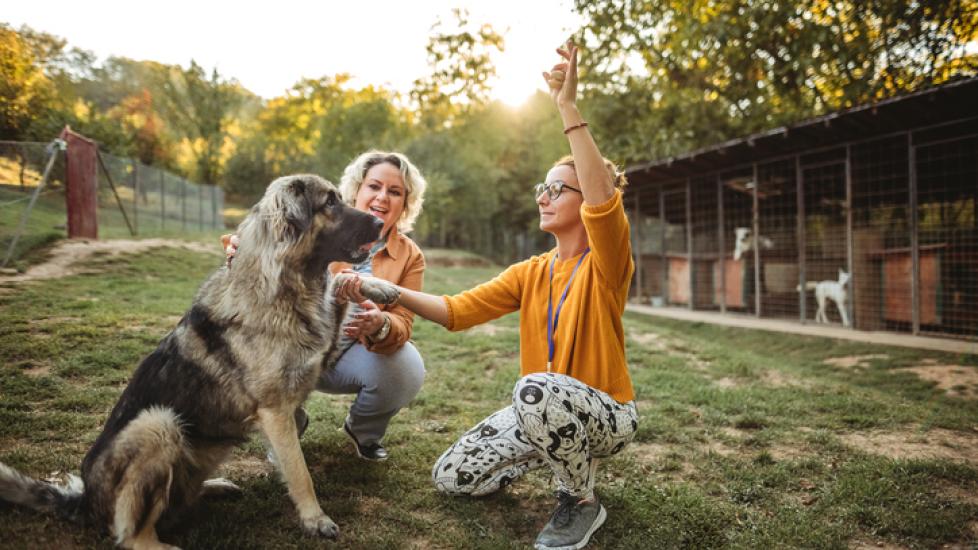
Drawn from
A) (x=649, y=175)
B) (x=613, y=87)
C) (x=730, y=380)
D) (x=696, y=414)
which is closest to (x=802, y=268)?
(x=649, y=175)

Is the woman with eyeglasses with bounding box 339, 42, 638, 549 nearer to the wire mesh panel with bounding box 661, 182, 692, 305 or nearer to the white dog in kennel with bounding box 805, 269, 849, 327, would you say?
the white dog in kennel with bounding box 805, 269, 849, 327

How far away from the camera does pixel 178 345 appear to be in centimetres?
247

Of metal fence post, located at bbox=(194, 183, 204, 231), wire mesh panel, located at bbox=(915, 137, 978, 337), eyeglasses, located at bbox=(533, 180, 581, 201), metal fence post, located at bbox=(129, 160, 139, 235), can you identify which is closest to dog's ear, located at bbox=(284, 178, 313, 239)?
eyeglasses, located at bbox=(533, 180, 581, 201)

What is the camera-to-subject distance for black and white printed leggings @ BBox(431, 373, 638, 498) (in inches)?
94.3

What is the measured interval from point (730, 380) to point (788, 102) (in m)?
10.4

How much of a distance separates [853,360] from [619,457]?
5.80 metres

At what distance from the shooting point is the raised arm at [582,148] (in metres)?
2.28

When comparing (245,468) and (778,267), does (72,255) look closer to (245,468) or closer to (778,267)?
(245,468)

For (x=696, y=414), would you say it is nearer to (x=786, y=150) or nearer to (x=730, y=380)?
(x=730, y=380)

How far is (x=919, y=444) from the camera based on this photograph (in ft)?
12.5

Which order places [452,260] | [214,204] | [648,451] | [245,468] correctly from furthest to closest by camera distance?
[452,260]
[214,204]
[648,451]
[245,468]

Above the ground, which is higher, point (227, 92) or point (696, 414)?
point (227, 92)

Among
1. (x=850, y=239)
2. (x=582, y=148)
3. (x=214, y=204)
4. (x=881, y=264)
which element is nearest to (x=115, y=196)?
(x=582, y=148)

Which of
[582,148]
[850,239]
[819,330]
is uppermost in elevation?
[850,239]
